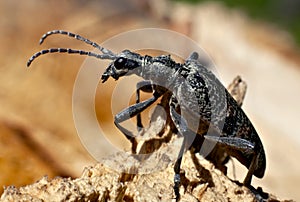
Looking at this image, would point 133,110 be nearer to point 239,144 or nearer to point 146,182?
point 239,144

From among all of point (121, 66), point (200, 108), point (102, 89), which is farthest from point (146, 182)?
point (102, 89)

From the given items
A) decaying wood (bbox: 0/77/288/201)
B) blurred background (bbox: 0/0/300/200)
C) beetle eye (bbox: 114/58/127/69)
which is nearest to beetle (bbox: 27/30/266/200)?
beetle eye (bbox: 114/58/127/69)

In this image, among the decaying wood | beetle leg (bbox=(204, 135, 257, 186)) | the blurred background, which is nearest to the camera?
the decaying wood

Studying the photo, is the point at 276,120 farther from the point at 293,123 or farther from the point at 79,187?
the point at 79,187

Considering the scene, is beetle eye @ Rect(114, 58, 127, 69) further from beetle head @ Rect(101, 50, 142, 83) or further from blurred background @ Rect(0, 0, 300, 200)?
blurred background @ Rect(0, 0, 300, 200)

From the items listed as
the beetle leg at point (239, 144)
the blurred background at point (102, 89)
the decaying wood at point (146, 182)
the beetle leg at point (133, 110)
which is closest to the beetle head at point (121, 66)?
the beetle leg at point (133, 110)

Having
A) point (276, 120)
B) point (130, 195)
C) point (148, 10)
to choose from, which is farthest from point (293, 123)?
point (130, 195)

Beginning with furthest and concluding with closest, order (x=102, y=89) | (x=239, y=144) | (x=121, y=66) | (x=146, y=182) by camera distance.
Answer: (x=102, y=89)
(x=121, y=66)
(x=239, y=144)
(x=146, y=182)
